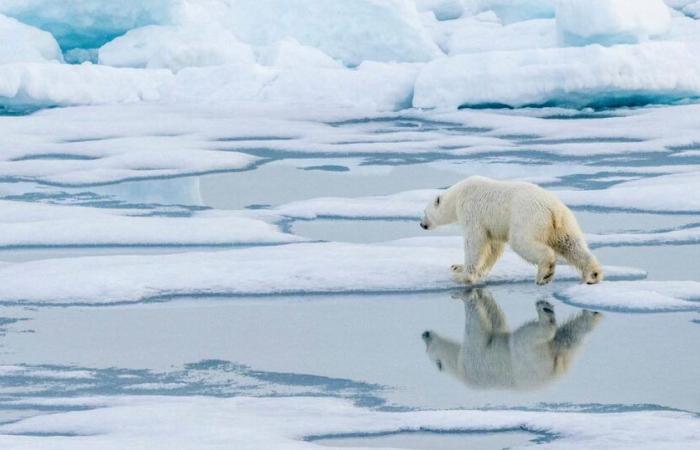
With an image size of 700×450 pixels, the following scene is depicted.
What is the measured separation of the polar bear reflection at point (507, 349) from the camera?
4.27 meters

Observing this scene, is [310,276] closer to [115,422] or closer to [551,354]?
[551,354]

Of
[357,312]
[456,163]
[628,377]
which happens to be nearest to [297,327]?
[357,312]

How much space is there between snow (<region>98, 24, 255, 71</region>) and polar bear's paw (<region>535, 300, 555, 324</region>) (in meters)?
12.7

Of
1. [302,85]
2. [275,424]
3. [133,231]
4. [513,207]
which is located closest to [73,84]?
[302,85]

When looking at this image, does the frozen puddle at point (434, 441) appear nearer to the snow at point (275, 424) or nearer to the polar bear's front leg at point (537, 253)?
the snow at point (275, 424)

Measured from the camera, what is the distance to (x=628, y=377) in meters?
4.21

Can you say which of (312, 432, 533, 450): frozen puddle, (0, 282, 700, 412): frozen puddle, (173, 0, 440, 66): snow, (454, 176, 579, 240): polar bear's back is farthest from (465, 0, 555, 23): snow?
(312, 432, 533, 450): frozen puddle

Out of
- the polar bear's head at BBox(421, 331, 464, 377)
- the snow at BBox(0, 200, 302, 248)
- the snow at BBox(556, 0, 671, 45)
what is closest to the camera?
the polar bear's head at BBox(421, 331, 464, 377)

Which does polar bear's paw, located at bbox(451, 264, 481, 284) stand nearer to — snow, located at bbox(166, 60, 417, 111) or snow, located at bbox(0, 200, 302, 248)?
snow, located at bbox(0, 200, 302, 248)

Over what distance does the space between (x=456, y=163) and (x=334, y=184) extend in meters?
1.61

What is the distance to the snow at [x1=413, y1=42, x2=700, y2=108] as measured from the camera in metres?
14.3

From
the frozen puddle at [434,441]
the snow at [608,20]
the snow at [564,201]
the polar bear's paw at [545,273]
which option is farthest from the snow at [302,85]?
the frozen puddle at [434,441]

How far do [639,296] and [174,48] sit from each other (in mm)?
12931

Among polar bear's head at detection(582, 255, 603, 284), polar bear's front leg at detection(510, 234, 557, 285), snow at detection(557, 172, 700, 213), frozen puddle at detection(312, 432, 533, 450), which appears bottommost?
frozen puddle at detection(312, 432, 533, 450)
